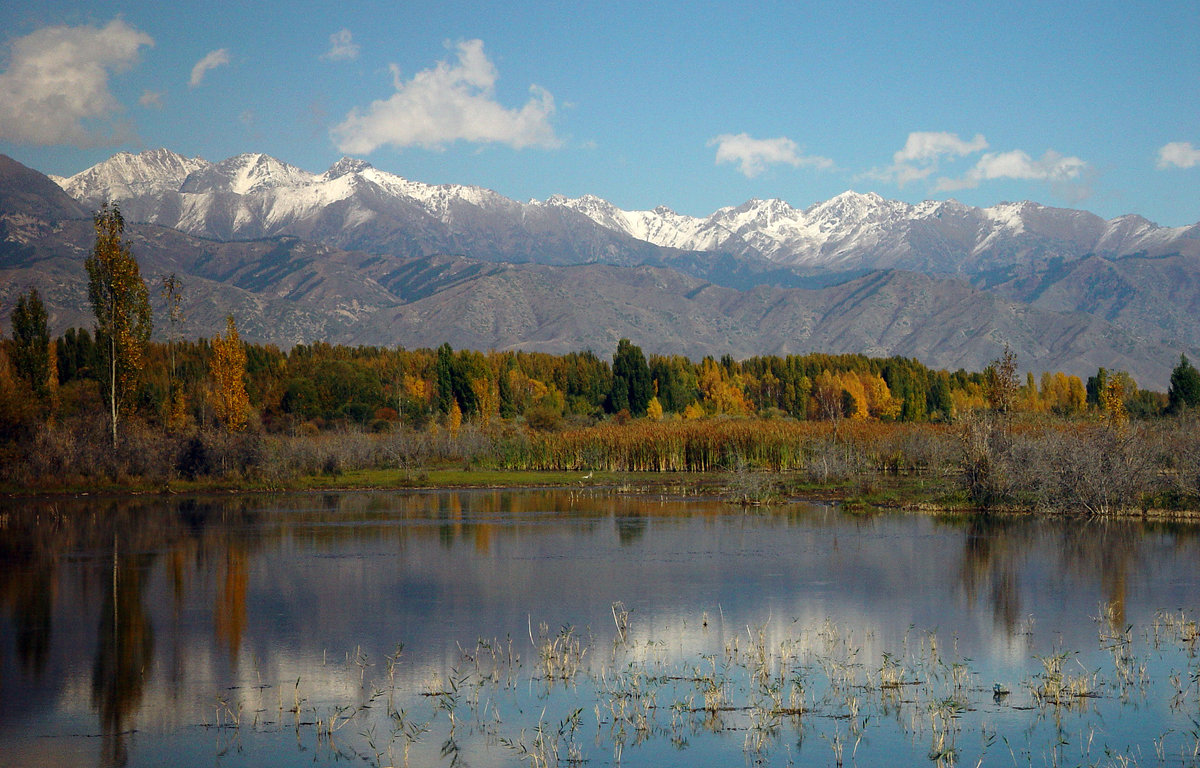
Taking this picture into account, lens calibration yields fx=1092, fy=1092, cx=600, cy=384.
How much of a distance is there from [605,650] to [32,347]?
5663 centimetres

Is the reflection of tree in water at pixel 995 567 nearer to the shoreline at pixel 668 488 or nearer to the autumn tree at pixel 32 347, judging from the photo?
the shoreline at pixel 668 488

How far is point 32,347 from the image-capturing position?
205 ft

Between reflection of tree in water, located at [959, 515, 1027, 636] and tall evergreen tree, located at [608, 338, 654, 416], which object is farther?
tall evergreen tree, located at [608, 338, 654, 416]

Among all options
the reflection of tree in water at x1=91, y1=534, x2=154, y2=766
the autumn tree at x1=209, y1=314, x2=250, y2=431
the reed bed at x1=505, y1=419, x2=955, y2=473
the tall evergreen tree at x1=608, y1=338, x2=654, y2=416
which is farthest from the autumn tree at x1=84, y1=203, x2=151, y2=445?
the tall evergreen tree at x1=608, y1=338, x2=654, y2=416

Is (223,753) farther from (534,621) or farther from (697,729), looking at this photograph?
(534,621)

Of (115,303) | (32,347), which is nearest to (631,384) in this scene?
(32,347)

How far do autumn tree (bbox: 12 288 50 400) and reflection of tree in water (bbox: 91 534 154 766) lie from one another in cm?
4025

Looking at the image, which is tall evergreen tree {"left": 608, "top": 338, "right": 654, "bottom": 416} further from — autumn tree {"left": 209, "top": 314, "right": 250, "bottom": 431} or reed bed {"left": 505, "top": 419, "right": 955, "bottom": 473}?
autumn tree {"left": 209, "top": 314, "right": 250, "bottom": 431}

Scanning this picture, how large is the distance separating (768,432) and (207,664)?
40.0m

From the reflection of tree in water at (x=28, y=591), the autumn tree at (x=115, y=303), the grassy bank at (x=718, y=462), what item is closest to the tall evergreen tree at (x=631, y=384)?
the grassy bank at (x=718, y=462)

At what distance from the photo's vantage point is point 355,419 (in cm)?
8900

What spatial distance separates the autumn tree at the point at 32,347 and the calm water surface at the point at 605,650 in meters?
35.2

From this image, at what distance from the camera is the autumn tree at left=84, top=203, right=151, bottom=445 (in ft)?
162

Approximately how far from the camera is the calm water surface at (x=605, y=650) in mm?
12391
